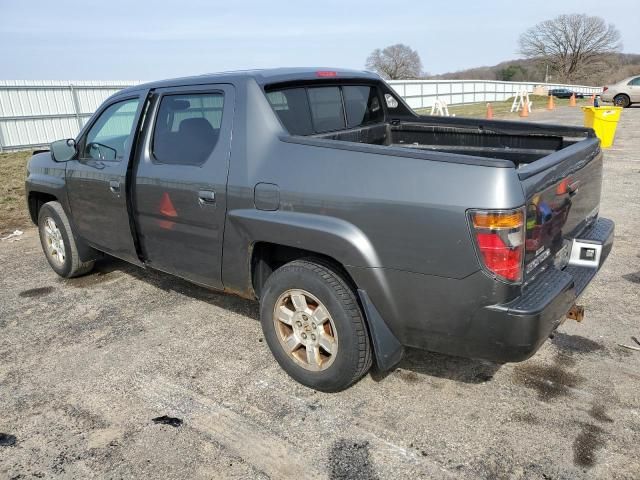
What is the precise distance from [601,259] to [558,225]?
0.65 meters

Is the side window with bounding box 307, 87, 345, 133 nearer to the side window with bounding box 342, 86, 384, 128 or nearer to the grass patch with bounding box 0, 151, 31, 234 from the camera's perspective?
the side window with bounding box 342, 86, 384, 128

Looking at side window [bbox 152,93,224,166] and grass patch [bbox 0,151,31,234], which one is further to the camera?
grass patch [bbox 0,151,31,234]

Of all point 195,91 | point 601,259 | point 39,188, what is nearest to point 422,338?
point 601,259

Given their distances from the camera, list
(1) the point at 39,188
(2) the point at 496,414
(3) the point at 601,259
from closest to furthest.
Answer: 1. (2) the point at 496,414
2. (3) the point at 601,259
3. (1) the point at 39,188

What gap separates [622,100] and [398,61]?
63.1m

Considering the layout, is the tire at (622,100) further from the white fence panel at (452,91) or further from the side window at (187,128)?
the side window at (187,128)

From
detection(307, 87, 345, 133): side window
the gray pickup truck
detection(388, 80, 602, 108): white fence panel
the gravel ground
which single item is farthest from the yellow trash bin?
detection(388, 80, 602, 108): white fence panel

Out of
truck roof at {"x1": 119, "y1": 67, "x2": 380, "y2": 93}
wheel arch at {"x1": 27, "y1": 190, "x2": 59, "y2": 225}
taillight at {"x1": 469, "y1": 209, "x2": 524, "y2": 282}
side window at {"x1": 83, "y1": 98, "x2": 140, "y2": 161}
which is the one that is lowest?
wheel arch at {"x1": 27, "y1": 190, "x2": 59, "y2": 225}

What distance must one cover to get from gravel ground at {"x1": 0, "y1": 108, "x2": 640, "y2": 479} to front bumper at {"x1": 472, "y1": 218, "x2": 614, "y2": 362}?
51 cm

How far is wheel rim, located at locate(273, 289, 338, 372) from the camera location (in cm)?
290

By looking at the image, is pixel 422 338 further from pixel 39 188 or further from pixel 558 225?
pixel 39 188

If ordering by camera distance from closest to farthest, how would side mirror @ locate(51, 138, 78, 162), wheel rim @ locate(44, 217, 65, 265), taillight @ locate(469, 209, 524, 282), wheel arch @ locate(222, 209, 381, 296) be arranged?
taillight @ locate(469, 209, 524, 282)
wheel arch @ locate(222, 209, 381, 296)
side mirror @ locate(51, 138, 78, 162)
wheel rim @ locate(44, 217, 65, 265)

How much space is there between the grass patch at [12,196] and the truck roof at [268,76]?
505cm

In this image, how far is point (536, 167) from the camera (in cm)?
246
